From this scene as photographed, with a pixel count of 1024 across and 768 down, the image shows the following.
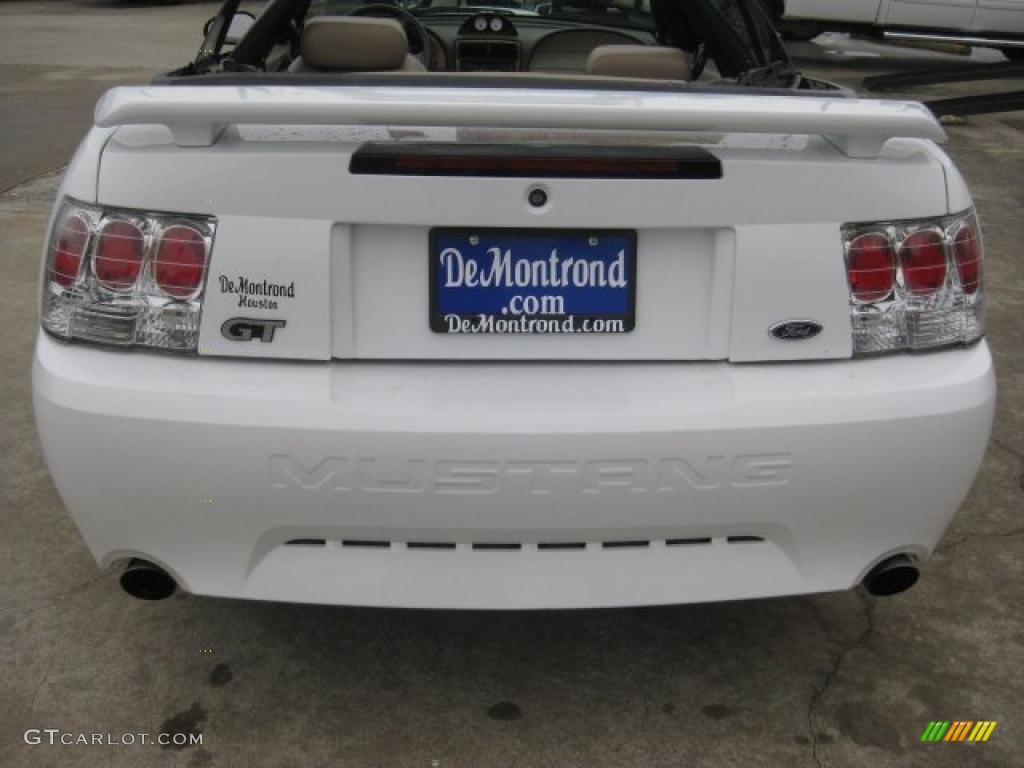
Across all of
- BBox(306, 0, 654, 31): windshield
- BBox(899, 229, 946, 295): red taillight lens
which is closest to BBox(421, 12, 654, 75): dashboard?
BBox(306, 0, 654, 31): windshield

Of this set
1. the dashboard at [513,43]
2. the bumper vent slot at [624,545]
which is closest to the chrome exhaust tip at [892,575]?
the bumper vent slot at [624,545]

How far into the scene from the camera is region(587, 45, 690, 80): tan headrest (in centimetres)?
314

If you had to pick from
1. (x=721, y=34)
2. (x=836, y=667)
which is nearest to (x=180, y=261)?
(x=836, y=667)

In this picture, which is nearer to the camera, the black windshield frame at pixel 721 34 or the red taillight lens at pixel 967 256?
the red taillight lens at pixel 967 256

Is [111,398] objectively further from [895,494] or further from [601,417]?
[895,494]

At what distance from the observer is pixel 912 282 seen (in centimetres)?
224

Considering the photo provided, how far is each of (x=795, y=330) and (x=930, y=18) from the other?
12.2 m

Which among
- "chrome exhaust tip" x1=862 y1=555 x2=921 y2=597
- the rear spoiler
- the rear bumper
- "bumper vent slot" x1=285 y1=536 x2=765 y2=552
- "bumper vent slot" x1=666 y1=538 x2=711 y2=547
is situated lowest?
"chrome exhaust tip" x1=862 y1=555 x2=921 y2=597

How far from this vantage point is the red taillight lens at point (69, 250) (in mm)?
2146

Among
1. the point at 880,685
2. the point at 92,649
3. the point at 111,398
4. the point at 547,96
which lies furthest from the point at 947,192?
the point at 92,649

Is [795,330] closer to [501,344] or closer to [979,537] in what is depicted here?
[501,344]

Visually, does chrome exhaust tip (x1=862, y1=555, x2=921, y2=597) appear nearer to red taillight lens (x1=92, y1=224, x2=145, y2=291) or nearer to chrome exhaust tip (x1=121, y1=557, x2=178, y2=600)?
chrome exhaust tip (x1=121, y1=557, x2=178, y2=600)

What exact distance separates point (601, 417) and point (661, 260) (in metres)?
0.33

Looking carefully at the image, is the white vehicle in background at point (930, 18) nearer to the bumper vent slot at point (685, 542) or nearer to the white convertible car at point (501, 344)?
the white convertible car at point (501, 344)
